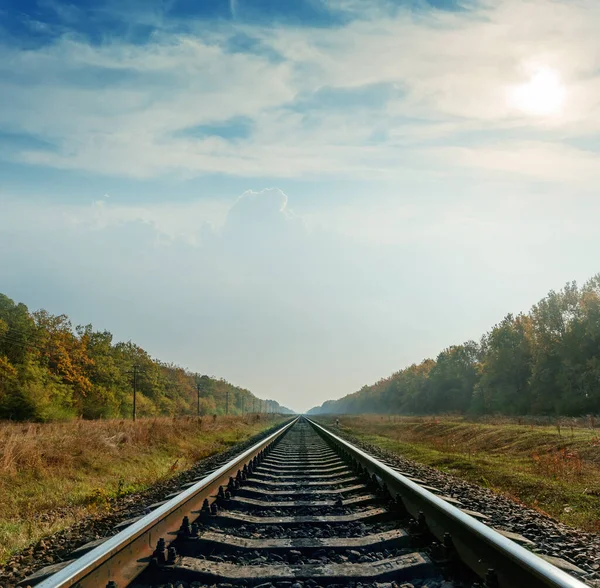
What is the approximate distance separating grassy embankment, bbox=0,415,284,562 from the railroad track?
77.2 inches

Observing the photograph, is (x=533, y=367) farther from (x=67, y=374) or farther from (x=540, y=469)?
(x=67, y=374)

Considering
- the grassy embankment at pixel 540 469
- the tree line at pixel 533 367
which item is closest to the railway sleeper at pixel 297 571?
the grassy embankment at pixel 540 469

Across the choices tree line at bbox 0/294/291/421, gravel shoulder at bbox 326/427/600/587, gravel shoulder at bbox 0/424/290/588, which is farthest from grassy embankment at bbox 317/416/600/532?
tree line at bbox 0/294/291/421

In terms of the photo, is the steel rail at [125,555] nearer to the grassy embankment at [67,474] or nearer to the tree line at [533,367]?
the grassy embankment at [67,474]

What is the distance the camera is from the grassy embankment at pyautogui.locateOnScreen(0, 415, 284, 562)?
6.17 m

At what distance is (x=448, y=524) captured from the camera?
3.40m

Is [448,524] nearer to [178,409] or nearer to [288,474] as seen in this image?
[288,474]

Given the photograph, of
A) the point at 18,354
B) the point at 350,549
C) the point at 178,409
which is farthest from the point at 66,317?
the point at 350,549

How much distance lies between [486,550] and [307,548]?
1189 millimetres

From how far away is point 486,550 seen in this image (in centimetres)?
278

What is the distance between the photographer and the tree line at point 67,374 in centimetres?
4484

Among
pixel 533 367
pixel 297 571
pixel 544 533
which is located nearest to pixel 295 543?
pixel 297 571

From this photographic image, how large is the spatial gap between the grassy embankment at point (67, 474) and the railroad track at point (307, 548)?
196cm

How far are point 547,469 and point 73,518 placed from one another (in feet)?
27.4
